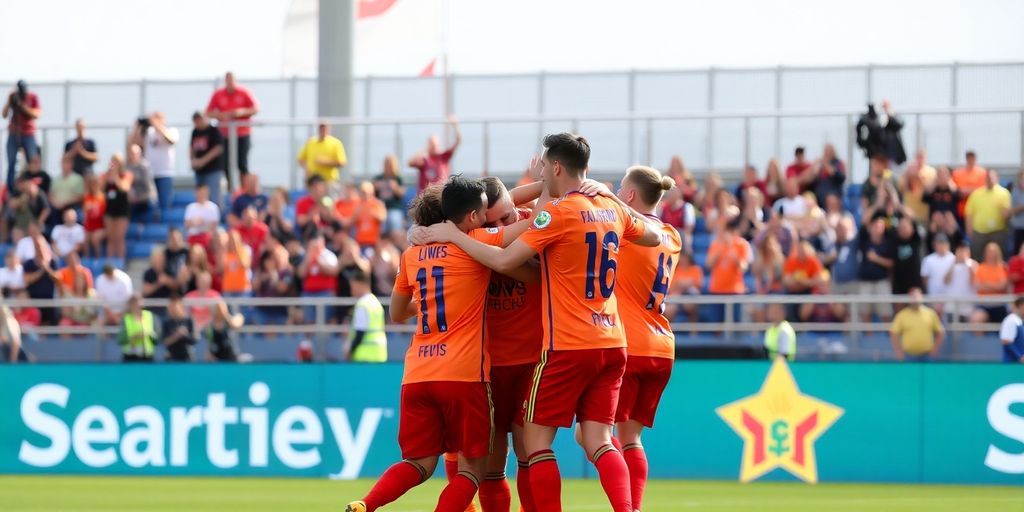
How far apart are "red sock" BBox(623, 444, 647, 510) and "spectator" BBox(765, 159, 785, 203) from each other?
12.3 m

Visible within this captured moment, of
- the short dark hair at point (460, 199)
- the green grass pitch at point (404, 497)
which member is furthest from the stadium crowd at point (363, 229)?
the short dark hair at point (460, 199)

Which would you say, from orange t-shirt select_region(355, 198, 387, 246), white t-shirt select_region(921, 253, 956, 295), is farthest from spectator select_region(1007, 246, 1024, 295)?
orange t-shirt select_region(355, 198, 387, 246)

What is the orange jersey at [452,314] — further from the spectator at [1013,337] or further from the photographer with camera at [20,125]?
the photographer with camera at [20,125]

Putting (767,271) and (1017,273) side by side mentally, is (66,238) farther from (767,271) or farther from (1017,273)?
(1017,273)

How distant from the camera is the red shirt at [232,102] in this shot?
25812 millimetres

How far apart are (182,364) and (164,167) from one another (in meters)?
7.71

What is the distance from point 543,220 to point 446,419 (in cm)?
129

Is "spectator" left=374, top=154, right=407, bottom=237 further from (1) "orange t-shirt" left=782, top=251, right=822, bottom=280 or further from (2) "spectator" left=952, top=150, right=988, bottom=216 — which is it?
(2) "spectator" left=952, top=150, right=988, bottom=216

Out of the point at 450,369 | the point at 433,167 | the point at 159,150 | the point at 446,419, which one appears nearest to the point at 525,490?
the point at 446,419


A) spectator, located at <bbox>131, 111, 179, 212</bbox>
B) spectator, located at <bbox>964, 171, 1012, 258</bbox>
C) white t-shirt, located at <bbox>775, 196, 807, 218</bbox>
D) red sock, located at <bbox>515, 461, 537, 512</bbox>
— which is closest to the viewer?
red sock, located at <bbox>515, 461, 537, 512</bbox>

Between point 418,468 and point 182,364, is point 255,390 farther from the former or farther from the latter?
point 418,468

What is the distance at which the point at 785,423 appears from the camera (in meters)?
17.3

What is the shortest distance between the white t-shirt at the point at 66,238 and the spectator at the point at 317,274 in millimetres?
4157

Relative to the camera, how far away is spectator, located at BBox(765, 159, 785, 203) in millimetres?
22766
